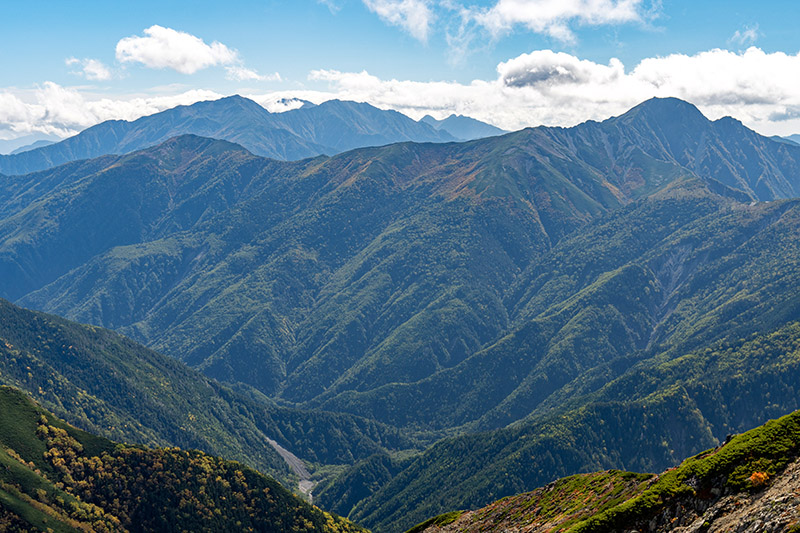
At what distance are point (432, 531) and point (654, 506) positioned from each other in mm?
84143

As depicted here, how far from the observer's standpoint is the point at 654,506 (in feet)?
233

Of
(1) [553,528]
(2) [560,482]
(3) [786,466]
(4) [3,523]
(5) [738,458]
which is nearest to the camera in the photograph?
(3) [786,466]

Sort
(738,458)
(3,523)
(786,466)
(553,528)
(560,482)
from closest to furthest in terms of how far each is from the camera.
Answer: (786,466) < (738,458) < (553,528) < (560,482) < (3,523)

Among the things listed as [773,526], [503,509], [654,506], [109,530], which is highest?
[773,526]

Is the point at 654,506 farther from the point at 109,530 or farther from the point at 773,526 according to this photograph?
the point at 109,530

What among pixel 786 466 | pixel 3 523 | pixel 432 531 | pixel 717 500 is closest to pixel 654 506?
pixel 717 500

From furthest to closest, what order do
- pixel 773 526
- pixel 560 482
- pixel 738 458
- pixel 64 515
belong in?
1. pixel 64 515
2. pixel 560 482
3. pixel 738 458
4. pixel 773 526

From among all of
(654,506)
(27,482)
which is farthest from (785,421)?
(27,482)

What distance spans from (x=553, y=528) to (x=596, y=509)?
822cm

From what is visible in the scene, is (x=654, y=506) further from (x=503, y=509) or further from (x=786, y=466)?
(x=503, y=509)

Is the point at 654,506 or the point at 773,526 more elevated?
the point at 773,526

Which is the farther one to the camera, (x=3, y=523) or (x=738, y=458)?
(x=3, y=523)

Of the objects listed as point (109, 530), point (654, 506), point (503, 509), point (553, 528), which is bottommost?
point (109, 530)

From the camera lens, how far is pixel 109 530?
652 feet
